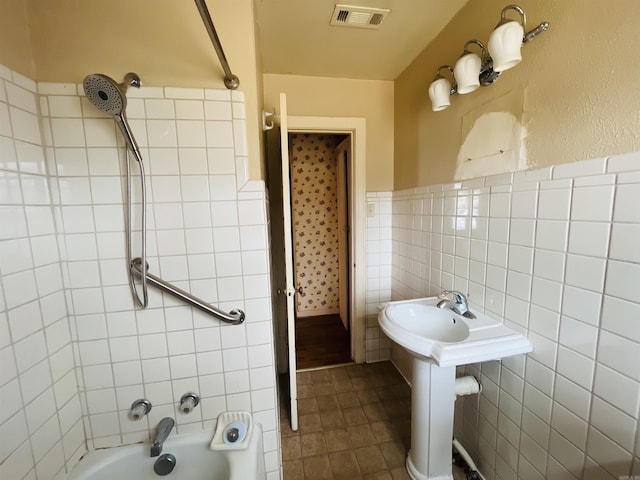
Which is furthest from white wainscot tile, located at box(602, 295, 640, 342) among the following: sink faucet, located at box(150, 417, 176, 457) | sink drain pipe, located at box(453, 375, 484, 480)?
sink faucet, located at box(150, 417, 176, 457)

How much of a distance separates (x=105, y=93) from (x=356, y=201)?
158cm

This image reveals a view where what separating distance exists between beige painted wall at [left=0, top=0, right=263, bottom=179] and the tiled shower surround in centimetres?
7

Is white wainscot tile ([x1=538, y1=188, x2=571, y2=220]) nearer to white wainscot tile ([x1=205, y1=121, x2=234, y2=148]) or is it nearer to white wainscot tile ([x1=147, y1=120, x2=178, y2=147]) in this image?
white wainscot tile ([x1=205, y1=121, x2=234, y2=148])

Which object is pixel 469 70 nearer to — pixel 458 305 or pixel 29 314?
pixel 458 305

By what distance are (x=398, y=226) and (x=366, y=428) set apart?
1370 mm

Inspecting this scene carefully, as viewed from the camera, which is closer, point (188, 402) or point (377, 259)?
point (188, 402)

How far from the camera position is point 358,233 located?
2.08 metres

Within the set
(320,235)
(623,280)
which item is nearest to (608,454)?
(623,280)

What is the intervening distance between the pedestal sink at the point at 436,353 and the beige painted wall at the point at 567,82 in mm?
683

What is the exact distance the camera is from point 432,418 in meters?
1.20

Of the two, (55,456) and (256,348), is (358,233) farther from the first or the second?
(55,456)

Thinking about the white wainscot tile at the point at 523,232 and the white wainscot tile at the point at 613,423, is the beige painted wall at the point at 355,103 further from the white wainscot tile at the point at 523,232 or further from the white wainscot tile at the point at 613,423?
the white wainscot tile at the point at 613,423

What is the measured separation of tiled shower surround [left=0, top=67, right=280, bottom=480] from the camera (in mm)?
870

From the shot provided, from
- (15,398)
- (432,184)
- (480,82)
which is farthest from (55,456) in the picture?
(480,82)
